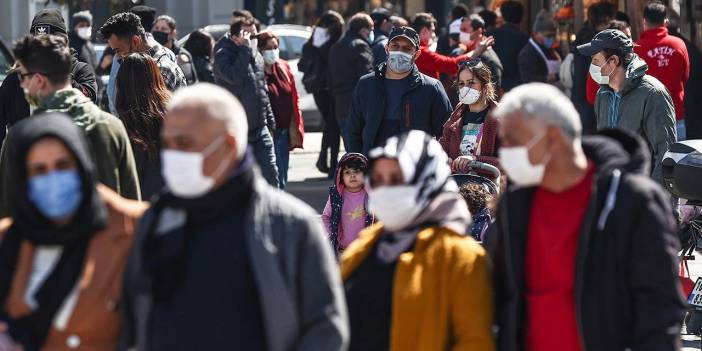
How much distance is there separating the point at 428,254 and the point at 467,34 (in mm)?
11569

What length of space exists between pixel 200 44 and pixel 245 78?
9.55 ft

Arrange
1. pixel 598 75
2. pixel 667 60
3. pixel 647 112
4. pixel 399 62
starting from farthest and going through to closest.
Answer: pixel 667 60
pixel 399 62
pixel 598 75
pixel 647 112

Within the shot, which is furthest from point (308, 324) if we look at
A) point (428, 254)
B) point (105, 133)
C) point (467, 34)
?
point (467, 34)

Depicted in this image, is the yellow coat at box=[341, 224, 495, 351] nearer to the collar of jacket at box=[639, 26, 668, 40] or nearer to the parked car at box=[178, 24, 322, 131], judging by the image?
the collar of jacket at box=[639, 26, 668, 40]

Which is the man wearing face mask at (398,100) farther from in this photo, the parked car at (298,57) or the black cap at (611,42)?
the parked car at (298,57)

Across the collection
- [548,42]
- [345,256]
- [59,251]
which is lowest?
[548,42]

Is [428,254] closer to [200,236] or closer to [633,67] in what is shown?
[200,236]

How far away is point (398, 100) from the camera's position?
33.7 ft

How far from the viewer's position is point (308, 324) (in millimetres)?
4414

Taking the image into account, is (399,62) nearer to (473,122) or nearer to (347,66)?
(473,122)

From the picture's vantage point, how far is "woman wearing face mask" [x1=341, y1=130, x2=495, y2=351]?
466cm

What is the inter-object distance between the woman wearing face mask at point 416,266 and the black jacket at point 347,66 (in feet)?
32.5

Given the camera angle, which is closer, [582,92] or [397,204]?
[397,204]

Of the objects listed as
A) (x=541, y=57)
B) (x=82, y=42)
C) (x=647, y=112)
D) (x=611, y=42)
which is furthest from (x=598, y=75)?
(x=82, y=42)
